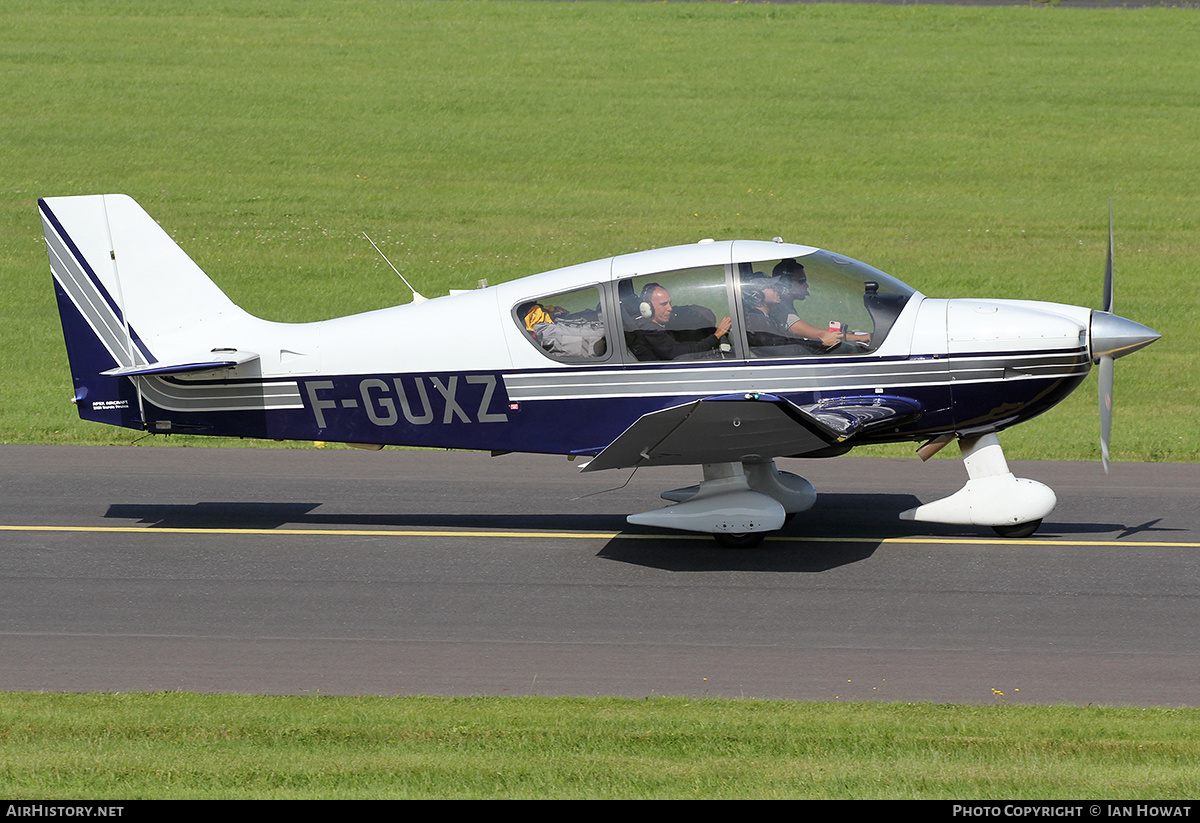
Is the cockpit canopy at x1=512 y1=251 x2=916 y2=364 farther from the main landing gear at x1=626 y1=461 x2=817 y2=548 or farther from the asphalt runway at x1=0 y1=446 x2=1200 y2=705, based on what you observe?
the asphalt runway at x1=0 y1=446 x2=1200 y2=705

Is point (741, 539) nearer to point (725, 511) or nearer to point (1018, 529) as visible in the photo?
point (725, 511)

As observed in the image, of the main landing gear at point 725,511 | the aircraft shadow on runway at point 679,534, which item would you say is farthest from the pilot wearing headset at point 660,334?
the aircraft shadow on runway at point 679,534

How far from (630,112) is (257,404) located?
2008cm

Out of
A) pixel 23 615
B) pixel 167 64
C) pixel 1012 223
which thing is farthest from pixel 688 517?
pixel 167 64

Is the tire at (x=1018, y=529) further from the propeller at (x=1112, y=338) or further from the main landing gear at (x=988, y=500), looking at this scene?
the propeller at (x=1112, y=338)

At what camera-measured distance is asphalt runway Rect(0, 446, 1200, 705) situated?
7.20 metres

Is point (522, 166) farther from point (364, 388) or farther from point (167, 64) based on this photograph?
point (364, 388)

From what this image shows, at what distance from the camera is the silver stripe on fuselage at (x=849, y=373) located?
902 centimetres

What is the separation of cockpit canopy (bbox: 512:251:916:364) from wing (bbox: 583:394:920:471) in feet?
1.46

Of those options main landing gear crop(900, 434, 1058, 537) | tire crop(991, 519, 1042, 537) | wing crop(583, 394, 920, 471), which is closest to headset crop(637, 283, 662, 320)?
wing crop(583, 394, 920, 471)

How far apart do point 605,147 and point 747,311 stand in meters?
18.1

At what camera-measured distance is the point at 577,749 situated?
600cm

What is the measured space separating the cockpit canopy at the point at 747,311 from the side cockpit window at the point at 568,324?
0.02 metres

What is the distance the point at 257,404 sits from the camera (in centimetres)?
968
